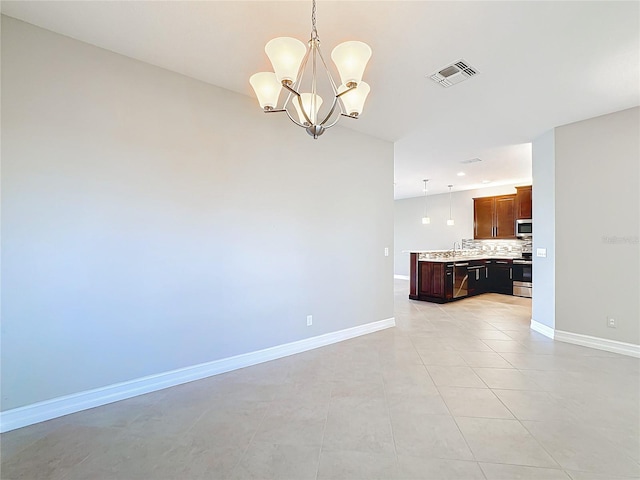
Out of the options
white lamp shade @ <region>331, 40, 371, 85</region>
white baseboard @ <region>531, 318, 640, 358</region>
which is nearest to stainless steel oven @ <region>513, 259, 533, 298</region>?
white baseboard @ <region>531, 318, 640, 358</region>

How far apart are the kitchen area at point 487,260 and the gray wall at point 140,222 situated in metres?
3.29

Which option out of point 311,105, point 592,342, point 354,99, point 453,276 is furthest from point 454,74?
point 453,276

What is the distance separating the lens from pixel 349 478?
159 centimetres

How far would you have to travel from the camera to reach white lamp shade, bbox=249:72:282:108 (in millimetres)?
1899

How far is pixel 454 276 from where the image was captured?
242 inches

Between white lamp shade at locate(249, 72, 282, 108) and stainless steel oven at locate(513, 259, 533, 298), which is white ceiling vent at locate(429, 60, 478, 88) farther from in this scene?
stainless steel oven at locate(513, 259, 533, 298)

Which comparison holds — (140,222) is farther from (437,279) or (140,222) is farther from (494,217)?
(494,217)

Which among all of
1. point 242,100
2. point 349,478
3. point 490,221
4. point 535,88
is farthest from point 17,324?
point 490,221

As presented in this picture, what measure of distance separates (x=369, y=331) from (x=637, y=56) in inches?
150

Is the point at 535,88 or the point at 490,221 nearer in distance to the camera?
the point at 535,88

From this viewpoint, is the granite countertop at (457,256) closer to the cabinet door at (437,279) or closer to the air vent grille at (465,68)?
the cabinet door at (437,279)

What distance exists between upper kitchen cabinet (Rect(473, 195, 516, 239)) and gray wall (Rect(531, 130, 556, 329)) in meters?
3.35

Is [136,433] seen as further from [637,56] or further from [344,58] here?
[637,56]

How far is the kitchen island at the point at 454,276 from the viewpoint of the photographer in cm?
603
